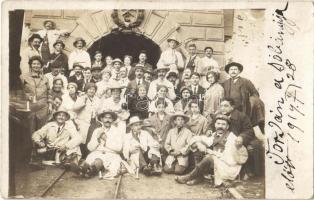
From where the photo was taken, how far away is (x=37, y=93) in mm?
1458

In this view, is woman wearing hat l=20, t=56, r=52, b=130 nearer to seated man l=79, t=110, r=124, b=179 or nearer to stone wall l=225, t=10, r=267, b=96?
seated man l=79, t=110, r=124, b=179

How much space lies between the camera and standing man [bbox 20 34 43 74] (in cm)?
146

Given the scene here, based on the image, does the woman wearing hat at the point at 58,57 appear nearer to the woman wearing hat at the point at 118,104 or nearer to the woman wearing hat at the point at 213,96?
the woman wearing hat at the point at 118,104

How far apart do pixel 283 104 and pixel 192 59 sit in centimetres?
34

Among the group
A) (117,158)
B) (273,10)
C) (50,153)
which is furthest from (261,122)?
(50,153)

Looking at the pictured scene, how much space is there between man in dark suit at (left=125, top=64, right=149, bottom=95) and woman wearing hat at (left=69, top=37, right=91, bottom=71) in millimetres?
159

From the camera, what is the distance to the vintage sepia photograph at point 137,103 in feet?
4.69

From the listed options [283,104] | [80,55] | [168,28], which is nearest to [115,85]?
[80,55]

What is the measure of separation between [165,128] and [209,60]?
0.27 m

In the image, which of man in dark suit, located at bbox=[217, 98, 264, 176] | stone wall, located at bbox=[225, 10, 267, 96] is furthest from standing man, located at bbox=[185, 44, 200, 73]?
man in dark suit, located at bbox=[217, 98, 264, 176]

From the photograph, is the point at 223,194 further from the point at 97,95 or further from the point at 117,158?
the point at 97,95

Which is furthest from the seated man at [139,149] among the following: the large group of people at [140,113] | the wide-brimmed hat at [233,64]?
the wide-brimmed hat at [233,64]

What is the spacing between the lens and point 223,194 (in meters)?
1.43

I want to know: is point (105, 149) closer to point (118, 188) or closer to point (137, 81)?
point (118, 188)
